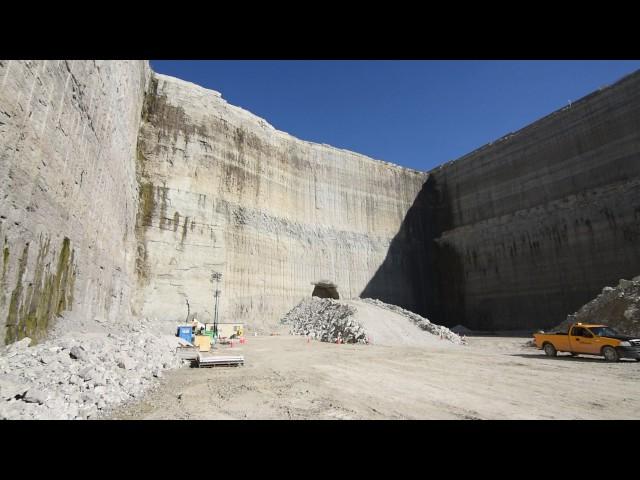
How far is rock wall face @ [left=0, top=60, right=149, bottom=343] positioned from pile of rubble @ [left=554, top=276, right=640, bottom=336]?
20.9 meters

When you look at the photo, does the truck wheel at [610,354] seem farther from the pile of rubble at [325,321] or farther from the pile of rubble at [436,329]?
the pile of rubble at [325,321]

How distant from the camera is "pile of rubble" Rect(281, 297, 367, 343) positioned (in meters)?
20.7

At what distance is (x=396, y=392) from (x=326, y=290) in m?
28.3

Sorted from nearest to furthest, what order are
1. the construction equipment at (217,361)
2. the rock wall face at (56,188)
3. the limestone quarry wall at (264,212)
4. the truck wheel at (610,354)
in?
1. the rock wall face at (56,188)
2. the limestone quarry wall at (264,212)
3. the construction equipment at (217,361)
4. the truck wheel at (610,354)

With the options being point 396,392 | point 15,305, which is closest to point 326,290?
point 396,392

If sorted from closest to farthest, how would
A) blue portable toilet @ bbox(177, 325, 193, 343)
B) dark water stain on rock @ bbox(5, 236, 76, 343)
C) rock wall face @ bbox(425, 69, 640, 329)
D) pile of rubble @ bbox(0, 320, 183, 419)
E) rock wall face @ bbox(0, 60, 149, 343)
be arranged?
1. pile of rubble @ bbox(0, 320, 183, 419)
2. rock wall face @ bbox(0, 60, 149, 343)
3. dark water stain on rock @ bbox(5, 236, 76, 343)
4. blue portable toilet @ bbox(177, 325, 193, 343)
5. rock wall face @ bbox(425, 69, 640, 329)

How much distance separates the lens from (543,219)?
31781mm

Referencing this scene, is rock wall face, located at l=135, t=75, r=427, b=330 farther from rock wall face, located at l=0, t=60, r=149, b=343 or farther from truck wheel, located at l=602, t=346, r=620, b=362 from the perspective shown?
truck wheel, located at l=602, t=346, r=620, b=362

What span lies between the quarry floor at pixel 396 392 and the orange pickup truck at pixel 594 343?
1.60ft

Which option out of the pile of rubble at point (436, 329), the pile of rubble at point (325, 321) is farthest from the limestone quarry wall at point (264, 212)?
the pile of rubble at point (436, 329)

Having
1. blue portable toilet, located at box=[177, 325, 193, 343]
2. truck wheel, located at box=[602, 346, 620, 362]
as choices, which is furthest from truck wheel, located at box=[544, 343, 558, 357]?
blue portable toilet, located at box=[177, 325, 193, 343]

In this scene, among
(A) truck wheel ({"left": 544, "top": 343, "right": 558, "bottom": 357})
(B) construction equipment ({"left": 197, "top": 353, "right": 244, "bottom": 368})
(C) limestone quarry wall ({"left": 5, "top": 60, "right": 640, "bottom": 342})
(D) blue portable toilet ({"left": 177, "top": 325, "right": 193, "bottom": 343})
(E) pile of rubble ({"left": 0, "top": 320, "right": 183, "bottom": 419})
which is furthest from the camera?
(D) blue portable toilet ({"left": 177, "top": 325, "right": 193, "bottom": 343})

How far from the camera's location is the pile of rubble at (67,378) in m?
4.39
